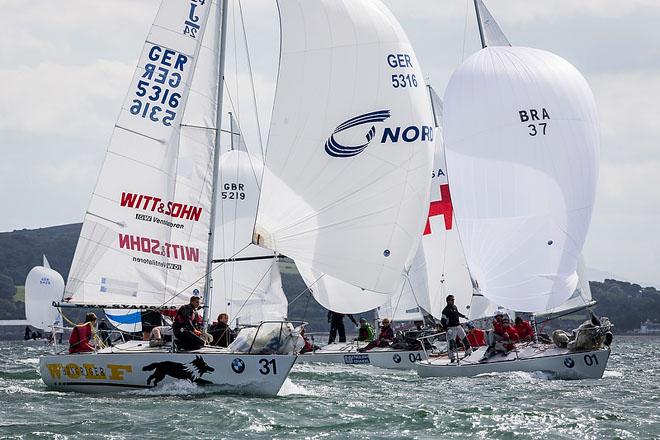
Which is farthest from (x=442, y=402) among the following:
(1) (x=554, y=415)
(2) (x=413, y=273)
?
(2) (x=413, y=273)

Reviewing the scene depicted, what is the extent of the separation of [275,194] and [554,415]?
688 centimetres

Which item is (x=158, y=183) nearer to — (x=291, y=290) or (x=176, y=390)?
(x=176, y=390)

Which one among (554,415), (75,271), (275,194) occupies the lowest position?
(554,415)

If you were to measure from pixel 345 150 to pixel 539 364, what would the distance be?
592 cm

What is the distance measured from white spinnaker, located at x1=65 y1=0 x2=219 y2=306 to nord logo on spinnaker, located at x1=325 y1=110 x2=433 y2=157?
2.33m

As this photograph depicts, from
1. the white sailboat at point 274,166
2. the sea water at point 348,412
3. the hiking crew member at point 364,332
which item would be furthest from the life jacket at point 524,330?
the hiking crew member at point 364,332

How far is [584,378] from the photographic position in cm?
2109

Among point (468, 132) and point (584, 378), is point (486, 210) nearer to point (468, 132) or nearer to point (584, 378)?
point (468, 132)

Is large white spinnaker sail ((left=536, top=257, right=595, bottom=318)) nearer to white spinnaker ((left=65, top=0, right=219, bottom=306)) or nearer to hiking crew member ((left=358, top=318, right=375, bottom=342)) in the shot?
hiking crew member ((left=358, top=318, right=375, bottom=342))

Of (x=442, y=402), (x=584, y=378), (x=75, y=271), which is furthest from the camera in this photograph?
(x=584, y=378)

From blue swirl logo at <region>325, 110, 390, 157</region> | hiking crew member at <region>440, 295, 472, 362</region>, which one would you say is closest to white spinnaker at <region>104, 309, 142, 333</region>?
hiking crew member at <region>440, 295, 472, 362</region>

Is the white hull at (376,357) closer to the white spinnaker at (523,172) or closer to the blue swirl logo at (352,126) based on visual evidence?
the white spinnaker at (523,172)

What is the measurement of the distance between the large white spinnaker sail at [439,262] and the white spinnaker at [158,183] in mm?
13508

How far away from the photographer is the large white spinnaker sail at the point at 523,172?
76.3ft
